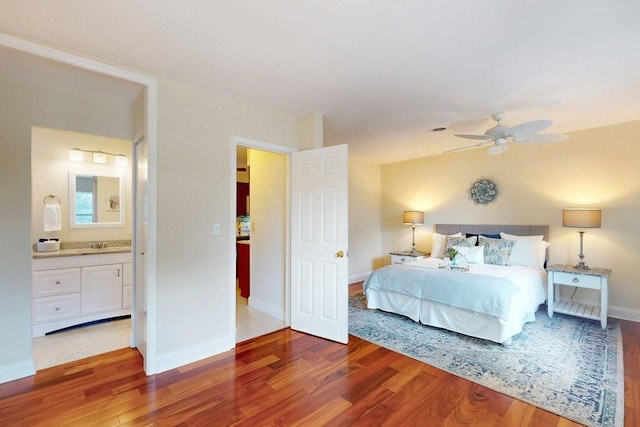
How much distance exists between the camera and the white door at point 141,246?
8.56 ft

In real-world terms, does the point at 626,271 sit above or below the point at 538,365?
above

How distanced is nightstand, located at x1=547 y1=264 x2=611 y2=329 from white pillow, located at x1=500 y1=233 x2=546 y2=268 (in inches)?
9.9

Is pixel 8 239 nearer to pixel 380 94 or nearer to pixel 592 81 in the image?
pixel 380 94

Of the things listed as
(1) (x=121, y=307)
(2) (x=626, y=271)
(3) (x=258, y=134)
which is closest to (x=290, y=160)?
(3) (x=258, y=134)

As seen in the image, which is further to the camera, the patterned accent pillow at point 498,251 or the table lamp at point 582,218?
the patterned accent pillow at point 498,251

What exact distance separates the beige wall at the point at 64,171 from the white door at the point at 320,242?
2.17m

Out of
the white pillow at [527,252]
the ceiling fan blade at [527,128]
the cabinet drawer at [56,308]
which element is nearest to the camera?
the ceiling fan blade at [527,128]

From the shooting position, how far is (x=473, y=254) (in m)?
4.18

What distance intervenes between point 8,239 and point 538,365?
455 cm

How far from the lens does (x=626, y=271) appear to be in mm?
3760

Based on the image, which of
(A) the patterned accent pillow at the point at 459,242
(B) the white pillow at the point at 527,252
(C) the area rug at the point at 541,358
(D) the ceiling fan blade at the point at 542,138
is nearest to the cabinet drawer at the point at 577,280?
(B) the white pillow at the point at 527,252

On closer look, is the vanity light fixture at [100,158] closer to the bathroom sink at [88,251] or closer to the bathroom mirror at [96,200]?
the bathroom mirror at [96,200]

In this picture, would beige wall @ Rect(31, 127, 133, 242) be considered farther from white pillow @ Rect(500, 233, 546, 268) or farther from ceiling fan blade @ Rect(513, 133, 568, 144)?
white pillow @ Rect(500, 233, 546, 268)

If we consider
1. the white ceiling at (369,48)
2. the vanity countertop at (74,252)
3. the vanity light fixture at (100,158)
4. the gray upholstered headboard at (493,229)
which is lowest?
the vanity countertop at (74,252)
